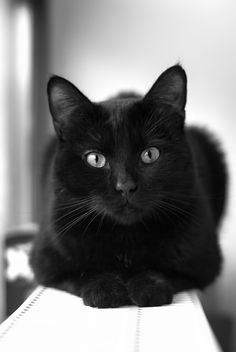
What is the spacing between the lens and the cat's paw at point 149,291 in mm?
939

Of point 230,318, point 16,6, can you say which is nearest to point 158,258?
point 230,318

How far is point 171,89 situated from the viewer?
1.07 meters

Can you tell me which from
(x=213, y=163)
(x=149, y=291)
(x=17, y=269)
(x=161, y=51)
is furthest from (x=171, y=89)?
(x=161, y=51)

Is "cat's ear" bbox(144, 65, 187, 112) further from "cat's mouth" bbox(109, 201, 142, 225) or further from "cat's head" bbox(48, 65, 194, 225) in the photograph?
"cat's mouth" bbox(109, 201, 142, 225)

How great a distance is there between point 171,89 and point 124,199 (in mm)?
Result: 285

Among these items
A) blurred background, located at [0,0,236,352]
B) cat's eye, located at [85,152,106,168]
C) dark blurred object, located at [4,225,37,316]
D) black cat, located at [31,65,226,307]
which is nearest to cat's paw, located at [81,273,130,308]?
black cat, located at [31,65,226,307]

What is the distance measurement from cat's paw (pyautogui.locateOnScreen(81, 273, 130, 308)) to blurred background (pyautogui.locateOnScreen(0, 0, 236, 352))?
1.14m

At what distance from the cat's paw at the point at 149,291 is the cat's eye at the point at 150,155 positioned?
247 mm

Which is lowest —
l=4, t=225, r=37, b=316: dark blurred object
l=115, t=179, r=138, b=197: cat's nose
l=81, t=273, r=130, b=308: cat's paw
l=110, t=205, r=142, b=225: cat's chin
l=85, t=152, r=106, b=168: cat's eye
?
l=4, t=225, r=37, b=316: dark blurred object

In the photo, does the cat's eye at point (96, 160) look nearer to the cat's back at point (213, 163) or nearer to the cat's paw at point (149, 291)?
the cat's paw at point (149, 291)

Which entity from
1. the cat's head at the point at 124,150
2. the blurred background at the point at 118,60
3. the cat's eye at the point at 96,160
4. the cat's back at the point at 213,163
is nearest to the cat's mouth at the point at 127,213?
the cat's head at the point at 124,150

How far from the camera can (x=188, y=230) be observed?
1.10 m

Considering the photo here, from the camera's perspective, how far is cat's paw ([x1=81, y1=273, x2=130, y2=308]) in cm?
94

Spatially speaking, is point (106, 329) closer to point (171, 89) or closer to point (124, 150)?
point (124, 150)
